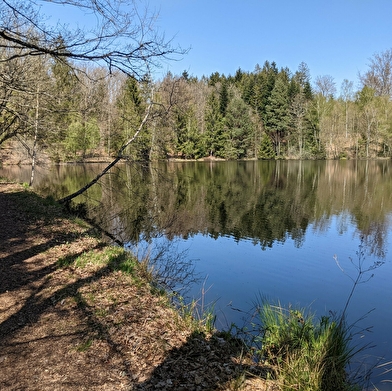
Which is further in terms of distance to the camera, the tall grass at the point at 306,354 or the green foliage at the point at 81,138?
the green foliage at the point at 81,138

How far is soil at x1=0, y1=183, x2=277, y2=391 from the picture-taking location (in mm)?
3297

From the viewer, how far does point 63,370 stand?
3328 mm

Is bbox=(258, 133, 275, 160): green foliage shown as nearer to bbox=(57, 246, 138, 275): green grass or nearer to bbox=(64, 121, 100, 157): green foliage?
bbox=(64, 121, 100, 157): green foliage

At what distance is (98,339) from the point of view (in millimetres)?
3881

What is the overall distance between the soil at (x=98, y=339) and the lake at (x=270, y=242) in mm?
1627

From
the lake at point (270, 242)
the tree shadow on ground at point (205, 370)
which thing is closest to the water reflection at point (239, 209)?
the lake at point (270, 242)

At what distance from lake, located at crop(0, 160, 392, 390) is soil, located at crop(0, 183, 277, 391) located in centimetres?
163

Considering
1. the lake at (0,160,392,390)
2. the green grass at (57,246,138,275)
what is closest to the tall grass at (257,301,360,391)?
the lake at (0,160,392,390)

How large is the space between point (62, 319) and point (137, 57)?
453 cm

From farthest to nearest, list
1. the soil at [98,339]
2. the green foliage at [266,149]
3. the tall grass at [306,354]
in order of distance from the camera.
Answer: the green foliage at [266,149] < the tall grass at [306,354] < the soil at [98,339]

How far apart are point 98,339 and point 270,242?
28.5 ft

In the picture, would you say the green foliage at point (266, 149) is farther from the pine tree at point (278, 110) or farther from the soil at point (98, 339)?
the soil at point (98, 339)

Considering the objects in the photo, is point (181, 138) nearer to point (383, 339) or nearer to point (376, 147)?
point (376, 147)

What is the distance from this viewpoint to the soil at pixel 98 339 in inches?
130
